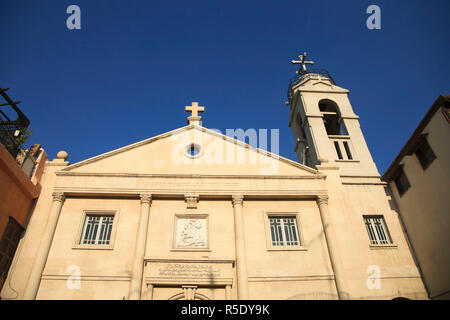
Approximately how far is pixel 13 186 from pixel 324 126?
17959 mm

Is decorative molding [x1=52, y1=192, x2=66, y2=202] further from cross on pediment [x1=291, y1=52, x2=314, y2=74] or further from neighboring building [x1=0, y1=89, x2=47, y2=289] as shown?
cross on pediment [x1=291, y1=52, x2=314, y2=74]

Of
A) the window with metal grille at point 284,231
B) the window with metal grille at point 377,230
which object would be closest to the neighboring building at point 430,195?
the window with metal grille at point 377,230

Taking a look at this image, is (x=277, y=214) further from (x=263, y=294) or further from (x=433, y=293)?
(x=433, y=293)

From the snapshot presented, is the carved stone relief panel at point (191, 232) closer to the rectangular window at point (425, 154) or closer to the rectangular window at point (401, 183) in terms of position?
the rectangular window at point (401, 183)

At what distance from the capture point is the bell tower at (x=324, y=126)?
61.8 ft

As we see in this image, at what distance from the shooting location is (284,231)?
47.3ft

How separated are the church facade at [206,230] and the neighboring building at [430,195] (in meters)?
0.61

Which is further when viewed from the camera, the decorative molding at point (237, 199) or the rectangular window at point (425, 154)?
the decorative molding at point (237, 199)

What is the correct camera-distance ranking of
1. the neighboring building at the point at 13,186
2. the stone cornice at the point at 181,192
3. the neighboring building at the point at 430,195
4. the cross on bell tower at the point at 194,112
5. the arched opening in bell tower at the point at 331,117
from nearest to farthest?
the neighboring building at the point at 13,186 → the neighboring building at the point at 430,195 → the stone cornice at the point at 181,192 → the cross on bell tower at the point at 194,112 → the arched opening in bell tower at the point at 331,117

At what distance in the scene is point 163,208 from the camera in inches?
572

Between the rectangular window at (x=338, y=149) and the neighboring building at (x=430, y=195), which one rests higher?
the rectangular window at (x=338, y=149)

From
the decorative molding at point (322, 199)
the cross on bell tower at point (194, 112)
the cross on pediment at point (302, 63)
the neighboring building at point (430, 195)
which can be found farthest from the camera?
the cross on pediment at point (302, 63)

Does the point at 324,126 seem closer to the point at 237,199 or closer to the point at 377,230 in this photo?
the point at 377,230

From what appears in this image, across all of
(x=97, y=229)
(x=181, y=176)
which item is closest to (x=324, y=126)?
(x=181, y=176)
